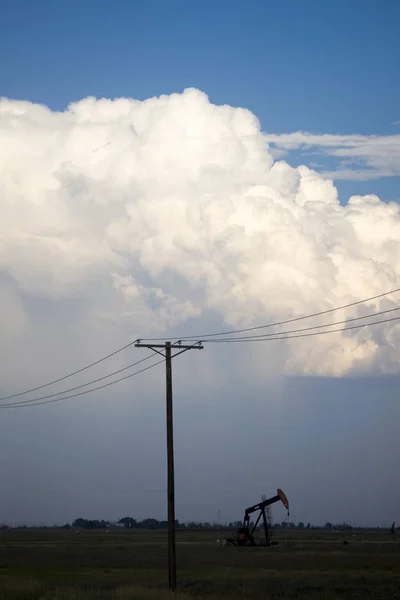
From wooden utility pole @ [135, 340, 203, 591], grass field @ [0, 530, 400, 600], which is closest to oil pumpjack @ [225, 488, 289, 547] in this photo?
grass field @ [0, 530, 400, 600]

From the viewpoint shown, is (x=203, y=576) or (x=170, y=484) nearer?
(x=170, y=484)

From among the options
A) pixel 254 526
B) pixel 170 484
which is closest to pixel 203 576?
pixel 170 484

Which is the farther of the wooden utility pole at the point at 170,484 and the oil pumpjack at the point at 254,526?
the oil pumpjack at the point at 254,526

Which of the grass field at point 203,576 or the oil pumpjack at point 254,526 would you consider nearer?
the grass field at point 203,576

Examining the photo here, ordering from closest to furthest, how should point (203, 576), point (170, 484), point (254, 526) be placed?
point (170, 484)
point (203, 576)
point (254, 526)

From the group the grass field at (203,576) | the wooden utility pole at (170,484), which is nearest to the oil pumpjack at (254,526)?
the grass field at (203,576)

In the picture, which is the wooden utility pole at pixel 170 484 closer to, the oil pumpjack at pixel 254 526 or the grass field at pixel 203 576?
the grass field at pixel 203 576

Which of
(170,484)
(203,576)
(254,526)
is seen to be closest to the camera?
(170,484)

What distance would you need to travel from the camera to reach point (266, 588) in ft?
135

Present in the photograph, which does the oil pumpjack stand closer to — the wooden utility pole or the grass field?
the grass field

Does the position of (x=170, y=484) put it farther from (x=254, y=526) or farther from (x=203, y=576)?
(x=254, y=526)

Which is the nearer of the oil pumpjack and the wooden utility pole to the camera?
the wooden utility pole

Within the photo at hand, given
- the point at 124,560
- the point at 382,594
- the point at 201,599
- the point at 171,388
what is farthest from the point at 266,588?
the point at 124,560

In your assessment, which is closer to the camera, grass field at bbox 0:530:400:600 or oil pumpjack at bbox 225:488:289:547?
grass field at bbox 0:530:400:600
